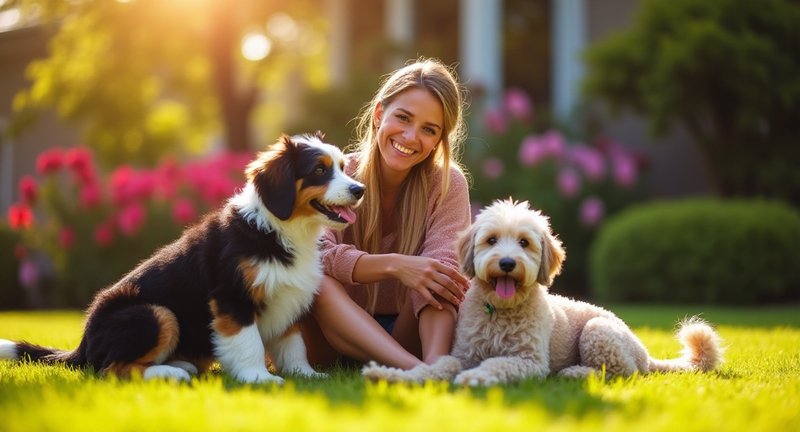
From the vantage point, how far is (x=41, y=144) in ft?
63.0

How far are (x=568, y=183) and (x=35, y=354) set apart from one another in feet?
24.9

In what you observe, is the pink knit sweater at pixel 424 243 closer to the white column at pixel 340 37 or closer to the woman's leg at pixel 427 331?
the woman's leg at pixel 427 331

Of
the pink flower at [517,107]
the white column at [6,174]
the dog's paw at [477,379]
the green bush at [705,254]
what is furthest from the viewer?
the white column at [6,174]

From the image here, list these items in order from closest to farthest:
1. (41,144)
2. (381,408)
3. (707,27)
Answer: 1. (381,408)
2. (707,27)
3. (41,144)

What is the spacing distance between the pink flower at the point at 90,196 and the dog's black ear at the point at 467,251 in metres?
7.87

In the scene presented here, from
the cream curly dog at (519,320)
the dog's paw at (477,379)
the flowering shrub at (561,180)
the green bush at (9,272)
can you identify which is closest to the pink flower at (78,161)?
the green bush at (9,272)

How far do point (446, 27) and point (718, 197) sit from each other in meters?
5.95

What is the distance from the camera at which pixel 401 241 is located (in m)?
4.77

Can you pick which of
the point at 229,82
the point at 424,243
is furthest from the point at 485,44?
the point at 424,243

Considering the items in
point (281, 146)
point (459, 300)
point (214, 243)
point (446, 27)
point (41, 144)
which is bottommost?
point (459, 300)

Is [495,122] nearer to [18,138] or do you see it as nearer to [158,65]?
[158,65]

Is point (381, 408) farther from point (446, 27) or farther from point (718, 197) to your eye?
point (446, 27)

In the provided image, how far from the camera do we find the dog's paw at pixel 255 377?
12.2 feet

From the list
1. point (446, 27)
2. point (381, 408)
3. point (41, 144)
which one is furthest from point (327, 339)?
point (41, 144)
